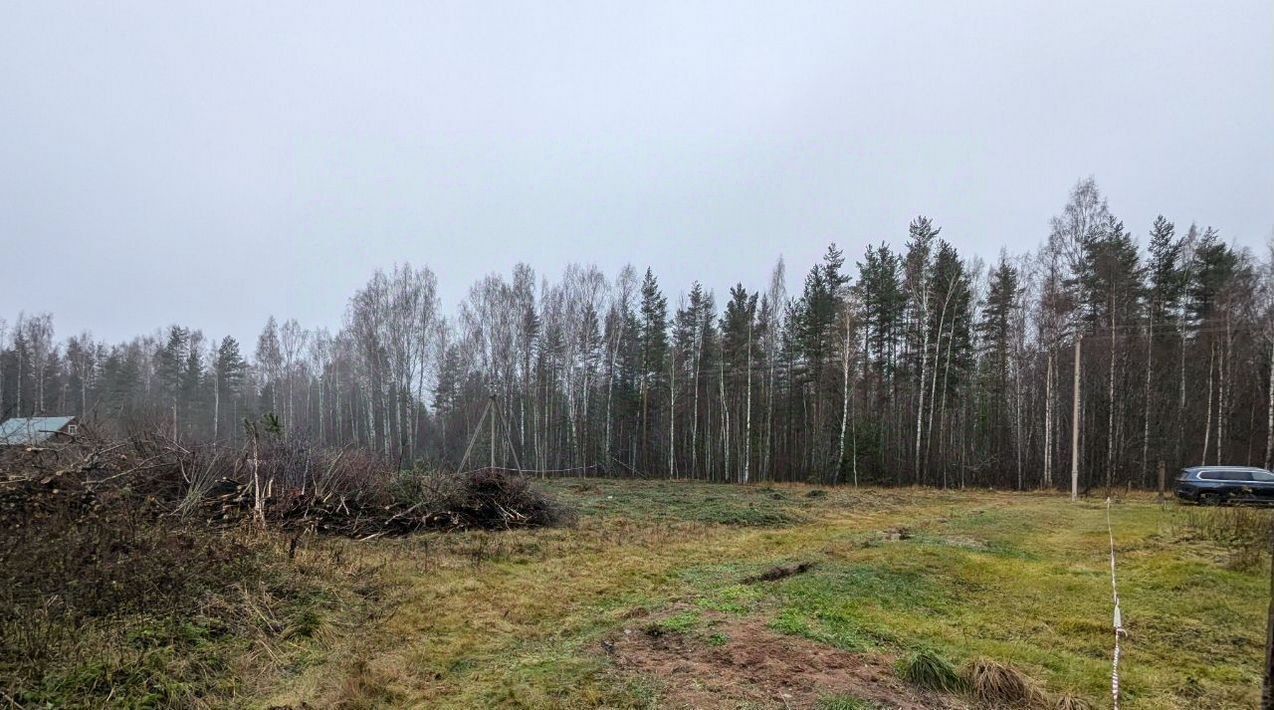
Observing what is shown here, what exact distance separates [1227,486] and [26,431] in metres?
28.8

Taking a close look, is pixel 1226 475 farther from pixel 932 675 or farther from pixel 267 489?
pixel 267 489

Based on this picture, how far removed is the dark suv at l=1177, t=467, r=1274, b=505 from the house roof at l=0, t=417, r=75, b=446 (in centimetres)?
2675

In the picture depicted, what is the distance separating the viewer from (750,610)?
19.6 ft

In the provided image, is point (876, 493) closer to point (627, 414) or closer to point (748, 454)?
point (748, 454)

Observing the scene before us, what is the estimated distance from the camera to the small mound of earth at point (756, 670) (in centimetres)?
383

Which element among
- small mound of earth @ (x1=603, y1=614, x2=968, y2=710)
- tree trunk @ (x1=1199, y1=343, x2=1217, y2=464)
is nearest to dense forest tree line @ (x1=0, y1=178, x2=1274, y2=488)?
tree trunk @ (x1=1199, y1=343, x2=1217, y2=464)

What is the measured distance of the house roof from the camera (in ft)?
23.5

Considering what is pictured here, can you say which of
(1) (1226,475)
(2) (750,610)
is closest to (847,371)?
(1) (1226,475)

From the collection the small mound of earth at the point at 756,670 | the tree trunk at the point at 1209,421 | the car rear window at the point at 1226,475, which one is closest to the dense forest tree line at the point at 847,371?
the tree trunk at the point at 1209,421

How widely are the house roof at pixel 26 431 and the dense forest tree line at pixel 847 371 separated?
139 cm

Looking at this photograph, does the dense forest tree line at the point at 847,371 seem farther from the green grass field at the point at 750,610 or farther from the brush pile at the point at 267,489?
the green grass field at the point at 750,610

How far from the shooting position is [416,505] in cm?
1212

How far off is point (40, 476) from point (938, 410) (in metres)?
35.1

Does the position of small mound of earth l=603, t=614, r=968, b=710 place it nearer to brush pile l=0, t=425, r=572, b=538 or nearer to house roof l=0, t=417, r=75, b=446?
brush pile l=0, t=425, r=572, b=538
